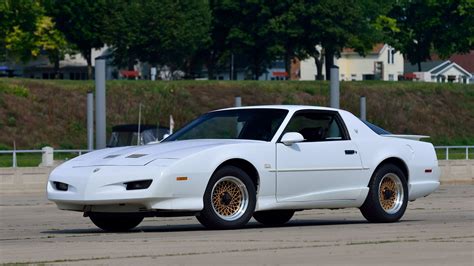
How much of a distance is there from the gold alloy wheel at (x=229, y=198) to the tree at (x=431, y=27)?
269 feet

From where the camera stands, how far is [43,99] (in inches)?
2704

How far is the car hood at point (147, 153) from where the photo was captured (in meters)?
13.5

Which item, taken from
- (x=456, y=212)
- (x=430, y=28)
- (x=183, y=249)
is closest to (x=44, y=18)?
(x=430, y=28)

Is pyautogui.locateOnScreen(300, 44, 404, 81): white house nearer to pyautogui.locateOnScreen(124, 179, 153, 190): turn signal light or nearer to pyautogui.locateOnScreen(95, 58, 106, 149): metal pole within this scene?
pyautogui.locateOnScreen(95, 58, 106, 149): metal pole

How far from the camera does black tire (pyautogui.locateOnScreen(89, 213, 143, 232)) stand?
14.1 m

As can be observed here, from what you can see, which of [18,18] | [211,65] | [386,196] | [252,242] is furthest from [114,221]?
[211,65]

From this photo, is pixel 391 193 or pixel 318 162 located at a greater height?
pixel 318 162

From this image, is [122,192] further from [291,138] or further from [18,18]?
[18,18]

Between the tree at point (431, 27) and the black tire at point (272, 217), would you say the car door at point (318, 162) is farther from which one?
the tree at point (431, 27)

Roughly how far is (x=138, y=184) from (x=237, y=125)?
209 centimetres

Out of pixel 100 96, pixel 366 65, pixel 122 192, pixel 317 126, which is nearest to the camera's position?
pixel 122 192

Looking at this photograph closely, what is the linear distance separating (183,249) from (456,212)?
26.1 feet

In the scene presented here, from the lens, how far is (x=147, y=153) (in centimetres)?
1370

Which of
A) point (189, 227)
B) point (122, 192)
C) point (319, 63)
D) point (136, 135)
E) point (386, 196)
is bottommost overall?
point (189, 227)
